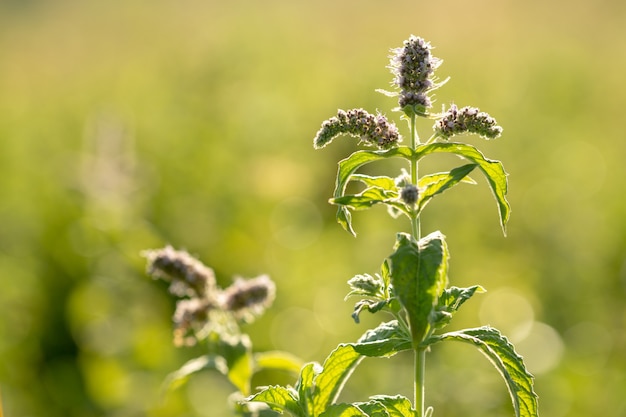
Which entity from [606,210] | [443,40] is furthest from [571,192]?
[443,40]

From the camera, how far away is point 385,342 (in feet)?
8.51

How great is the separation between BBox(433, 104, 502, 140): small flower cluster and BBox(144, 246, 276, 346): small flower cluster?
49.6 inches

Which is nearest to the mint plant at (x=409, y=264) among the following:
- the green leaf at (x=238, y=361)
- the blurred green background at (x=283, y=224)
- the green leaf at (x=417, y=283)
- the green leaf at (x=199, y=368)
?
the green leaf at (x=417, y=283)

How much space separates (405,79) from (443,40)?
18770 mm

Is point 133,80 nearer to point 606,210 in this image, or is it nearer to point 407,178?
point 606,210

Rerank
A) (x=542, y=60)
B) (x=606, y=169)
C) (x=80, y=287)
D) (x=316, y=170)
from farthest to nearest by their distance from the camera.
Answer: (x=542, y=60) → (x=606, y=169) → (x=316, y=170) → (x=80, y=287)

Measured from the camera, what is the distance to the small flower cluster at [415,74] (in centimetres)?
264

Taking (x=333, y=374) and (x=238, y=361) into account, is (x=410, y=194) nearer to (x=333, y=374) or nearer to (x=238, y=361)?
(x=333, y=374)

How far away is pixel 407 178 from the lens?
8.94ft

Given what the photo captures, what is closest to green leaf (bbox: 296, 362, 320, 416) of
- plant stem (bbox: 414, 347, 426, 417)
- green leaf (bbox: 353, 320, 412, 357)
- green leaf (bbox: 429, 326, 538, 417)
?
green leaf (bbox: 353, 320, 412, 357)

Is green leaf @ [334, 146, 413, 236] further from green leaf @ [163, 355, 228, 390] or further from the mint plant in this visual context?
green leaf @ [163, 355, 228, 390]

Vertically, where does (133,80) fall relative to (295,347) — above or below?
above

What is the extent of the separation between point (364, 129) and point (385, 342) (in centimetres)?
62

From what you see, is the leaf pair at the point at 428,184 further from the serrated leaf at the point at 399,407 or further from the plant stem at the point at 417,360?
the serrated leaf at the point at 399,407
